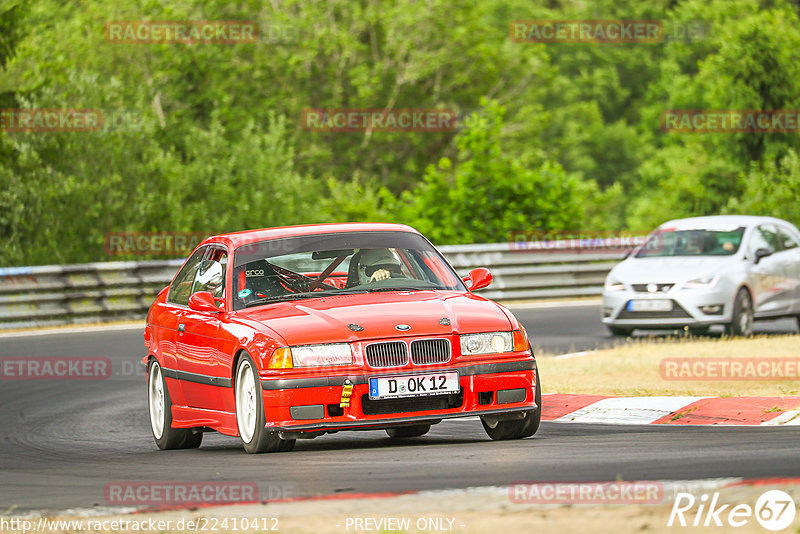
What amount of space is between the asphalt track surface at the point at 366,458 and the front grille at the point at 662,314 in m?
6.92

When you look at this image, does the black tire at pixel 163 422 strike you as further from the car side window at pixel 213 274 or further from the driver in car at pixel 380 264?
the driver in car at pixel 380 264

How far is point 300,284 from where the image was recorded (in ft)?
32.7

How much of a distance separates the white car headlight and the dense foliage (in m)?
18.0

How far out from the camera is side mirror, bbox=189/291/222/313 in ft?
31.8

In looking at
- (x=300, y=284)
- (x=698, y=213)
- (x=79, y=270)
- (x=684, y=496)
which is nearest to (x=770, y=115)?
(x=698, y=213)

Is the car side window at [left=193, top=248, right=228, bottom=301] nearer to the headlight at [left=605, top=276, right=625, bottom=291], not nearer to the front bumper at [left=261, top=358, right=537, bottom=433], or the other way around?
the front bumper at [left=261, top=358, right=537, bottom=433]

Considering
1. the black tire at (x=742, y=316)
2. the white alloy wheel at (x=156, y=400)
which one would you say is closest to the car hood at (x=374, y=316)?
the white alloy wheel at (x=156, y=400)

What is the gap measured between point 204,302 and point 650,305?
9.28m

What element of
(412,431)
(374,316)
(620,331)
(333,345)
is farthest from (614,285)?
(333,345)

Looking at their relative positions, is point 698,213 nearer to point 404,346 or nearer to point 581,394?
point 581,394

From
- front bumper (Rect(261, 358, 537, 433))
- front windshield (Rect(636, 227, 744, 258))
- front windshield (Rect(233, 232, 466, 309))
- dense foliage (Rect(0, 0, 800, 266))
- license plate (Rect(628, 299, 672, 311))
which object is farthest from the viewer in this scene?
dense foliage (Rect(0, 0, 800, 266))

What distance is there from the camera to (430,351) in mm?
8719

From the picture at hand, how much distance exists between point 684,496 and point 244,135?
2794cm

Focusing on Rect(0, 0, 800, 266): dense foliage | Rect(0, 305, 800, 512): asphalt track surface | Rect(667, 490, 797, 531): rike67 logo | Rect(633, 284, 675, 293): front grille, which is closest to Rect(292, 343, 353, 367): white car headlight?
Rect(0, 305, 800, 512): asphalt track surface
